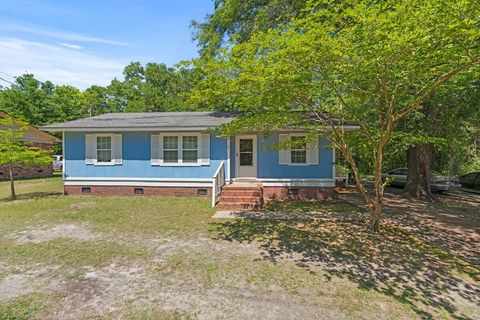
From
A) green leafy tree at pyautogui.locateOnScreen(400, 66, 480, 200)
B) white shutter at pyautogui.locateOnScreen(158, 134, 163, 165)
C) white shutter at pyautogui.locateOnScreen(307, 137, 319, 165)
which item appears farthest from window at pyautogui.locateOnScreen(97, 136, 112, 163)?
green leafy tree at pyautogui.locateOnScreen(400, 66, 480, 200)

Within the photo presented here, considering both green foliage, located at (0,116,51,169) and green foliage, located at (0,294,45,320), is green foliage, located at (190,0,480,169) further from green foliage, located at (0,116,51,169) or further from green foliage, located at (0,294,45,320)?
green foliage, located at (0,116,51,169)

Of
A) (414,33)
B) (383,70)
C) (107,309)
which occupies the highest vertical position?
(414,33)

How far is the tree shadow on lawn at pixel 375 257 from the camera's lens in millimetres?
3795

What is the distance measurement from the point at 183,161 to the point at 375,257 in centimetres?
840

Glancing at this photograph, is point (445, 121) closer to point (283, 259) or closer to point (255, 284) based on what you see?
point (283, 259)

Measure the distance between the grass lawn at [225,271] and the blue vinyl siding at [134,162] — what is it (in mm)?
3825

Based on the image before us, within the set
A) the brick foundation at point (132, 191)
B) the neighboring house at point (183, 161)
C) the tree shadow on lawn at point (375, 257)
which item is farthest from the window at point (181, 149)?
the tree shadow on lawn at point (375, 257)

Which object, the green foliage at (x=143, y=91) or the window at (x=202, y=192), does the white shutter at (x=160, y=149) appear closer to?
→ the window at (x=202, y=192)

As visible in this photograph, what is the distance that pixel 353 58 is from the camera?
4531 millimetres

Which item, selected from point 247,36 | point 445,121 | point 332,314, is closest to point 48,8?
point 247,36

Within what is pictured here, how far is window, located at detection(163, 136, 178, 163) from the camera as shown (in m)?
11.5

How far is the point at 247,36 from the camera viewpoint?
12828 millimetres

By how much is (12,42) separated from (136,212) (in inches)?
532

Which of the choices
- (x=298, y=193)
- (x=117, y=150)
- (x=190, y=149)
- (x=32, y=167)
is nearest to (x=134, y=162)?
(x=117, y=150)
